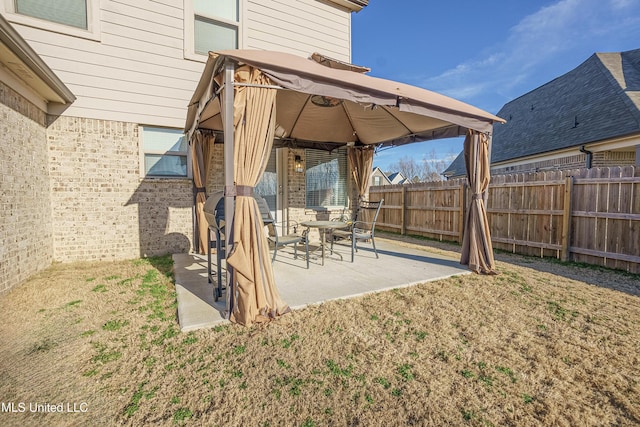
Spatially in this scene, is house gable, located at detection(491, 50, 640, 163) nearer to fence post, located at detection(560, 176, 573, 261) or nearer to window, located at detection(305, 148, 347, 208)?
fence post, located at detection(560, 176, 573, 261)

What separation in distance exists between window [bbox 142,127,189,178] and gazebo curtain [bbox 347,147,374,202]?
3916 mm

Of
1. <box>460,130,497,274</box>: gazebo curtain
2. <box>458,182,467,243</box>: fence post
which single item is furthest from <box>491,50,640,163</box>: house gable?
<box>460,130,497,274</box>: gazebo curtain

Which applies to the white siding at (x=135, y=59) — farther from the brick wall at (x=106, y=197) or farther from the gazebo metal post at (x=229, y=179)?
the gazebo metal post at (x=229, y=179)

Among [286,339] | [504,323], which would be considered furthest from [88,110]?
[504,323]

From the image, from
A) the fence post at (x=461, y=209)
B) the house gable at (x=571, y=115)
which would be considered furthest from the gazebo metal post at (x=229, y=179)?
the house gable at (x=571, y=115)

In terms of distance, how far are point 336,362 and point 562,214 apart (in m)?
5.76

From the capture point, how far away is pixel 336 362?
85.3 inches

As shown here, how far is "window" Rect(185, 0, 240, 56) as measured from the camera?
5727mm

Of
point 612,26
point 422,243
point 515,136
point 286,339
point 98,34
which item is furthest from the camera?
point 515,136

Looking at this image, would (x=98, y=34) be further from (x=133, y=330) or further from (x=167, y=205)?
(x=133, y=330)

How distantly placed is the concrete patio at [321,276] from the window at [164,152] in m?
1.71

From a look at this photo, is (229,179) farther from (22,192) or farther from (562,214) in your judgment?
(562,214)

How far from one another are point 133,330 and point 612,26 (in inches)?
762

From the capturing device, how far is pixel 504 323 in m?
2.85
